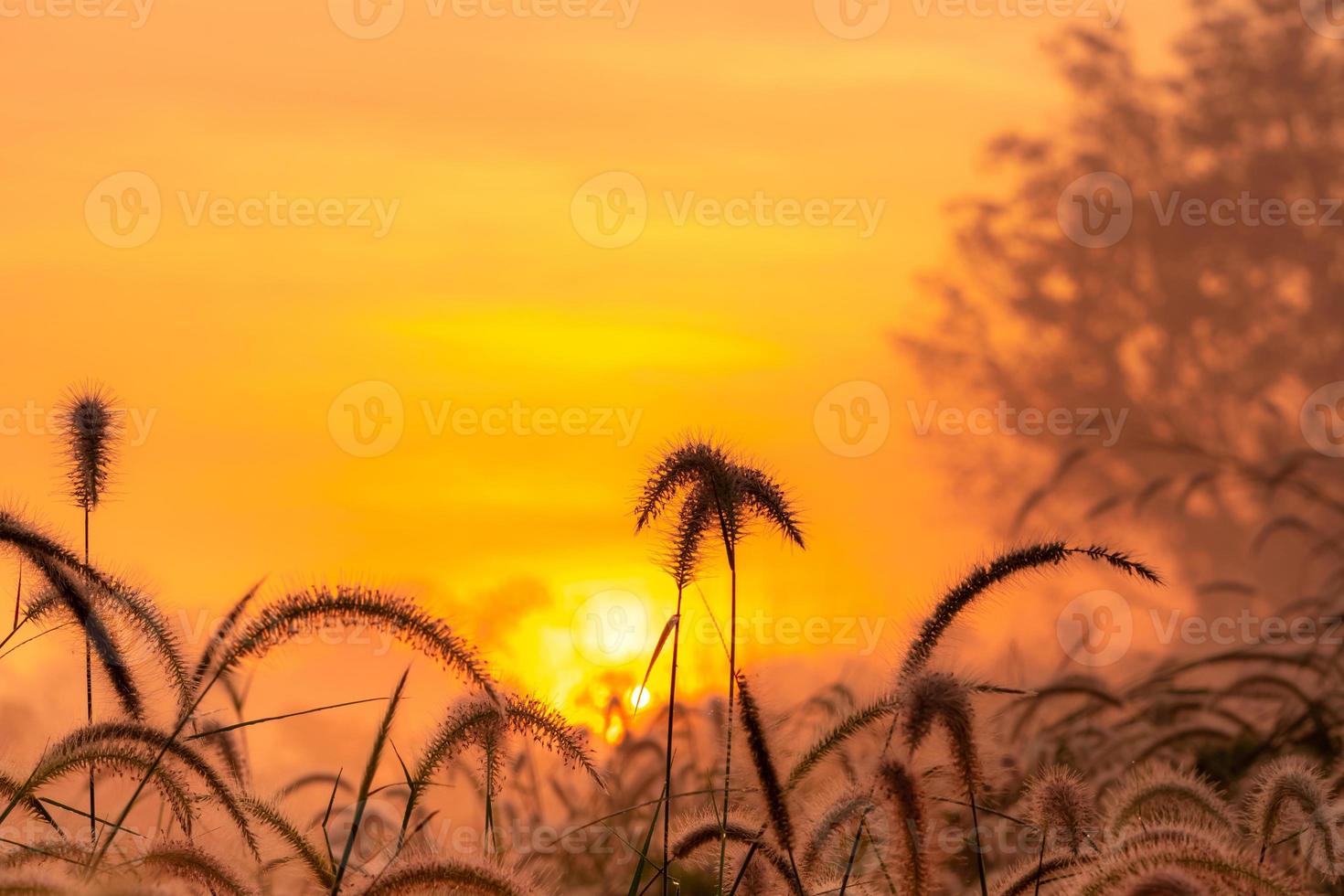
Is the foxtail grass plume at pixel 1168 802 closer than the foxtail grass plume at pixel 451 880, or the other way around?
the foxtail grass plume at pixel 451 880

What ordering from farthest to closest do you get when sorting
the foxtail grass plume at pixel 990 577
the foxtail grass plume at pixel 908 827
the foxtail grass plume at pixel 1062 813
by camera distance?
the foxtail grass plume at pixel 1062 813 → the foxtail grass plume at pixel 990 577 → the foxtail grass plume at pixel 908 827

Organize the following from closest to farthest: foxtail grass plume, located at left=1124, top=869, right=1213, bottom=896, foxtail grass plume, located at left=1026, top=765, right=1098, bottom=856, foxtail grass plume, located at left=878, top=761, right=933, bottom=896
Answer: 1. foxtail grass plume, located at left=1124, top=869, right=1213, bottom=896
2. foxtail grass plume, located at left=878, top=761, right=933, bottom=896
3. foxtail grass plume, located at left=1026, top=765, right=1098, bottom=856

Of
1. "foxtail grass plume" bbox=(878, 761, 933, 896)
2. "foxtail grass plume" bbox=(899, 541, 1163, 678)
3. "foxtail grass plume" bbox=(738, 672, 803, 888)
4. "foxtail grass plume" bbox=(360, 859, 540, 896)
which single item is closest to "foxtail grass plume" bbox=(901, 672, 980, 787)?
"foxtail grass plume" bbox=(878, 761, 933, 896)

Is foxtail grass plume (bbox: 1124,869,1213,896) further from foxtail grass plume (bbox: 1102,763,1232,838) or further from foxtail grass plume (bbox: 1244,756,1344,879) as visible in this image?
foxtail grass plume (bbox: 1102,763,1232,838)

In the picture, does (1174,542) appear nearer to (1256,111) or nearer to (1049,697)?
(1256,111)

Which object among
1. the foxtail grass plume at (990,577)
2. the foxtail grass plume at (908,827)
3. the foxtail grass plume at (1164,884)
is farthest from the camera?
the foxtail grass plume at (990,577)

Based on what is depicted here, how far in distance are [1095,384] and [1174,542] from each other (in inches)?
94.6

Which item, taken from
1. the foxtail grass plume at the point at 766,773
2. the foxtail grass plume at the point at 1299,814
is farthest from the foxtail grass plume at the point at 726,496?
→ the foxtail grass plume at the point at 1299,814

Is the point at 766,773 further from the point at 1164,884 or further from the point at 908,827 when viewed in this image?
the point at 1164,884

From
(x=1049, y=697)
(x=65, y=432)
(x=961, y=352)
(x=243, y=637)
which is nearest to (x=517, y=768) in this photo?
(x=1049, y=697)

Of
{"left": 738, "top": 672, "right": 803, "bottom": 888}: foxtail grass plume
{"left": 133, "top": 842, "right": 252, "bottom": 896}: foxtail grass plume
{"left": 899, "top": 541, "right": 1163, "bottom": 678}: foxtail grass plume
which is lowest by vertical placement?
{"left": 133, "top": 842, "right": 252, "bottom": 896}: foxtail grass plume

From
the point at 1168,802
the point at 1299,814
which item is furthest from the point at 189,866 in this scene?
the point at 1299,814

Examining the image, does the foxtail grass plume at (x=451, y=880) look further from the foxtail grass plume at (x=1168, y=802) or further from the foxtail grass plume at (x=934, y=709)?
the foxtail grass plume at (x=1168, y=802)

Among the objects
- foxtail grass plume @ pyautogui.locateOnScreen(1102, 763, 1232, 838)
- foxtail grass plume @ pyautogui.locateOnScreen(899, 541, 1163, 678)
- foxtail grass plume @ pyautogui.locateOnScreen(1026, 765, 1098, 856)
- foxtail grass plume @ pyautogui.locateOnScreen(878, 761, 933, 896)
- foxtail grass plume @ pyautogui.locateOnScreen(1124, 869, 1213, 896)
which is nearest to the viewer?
foxtail grass plume @ pyautogui.locateOnScreen(1124, 869, 1213, 896)
